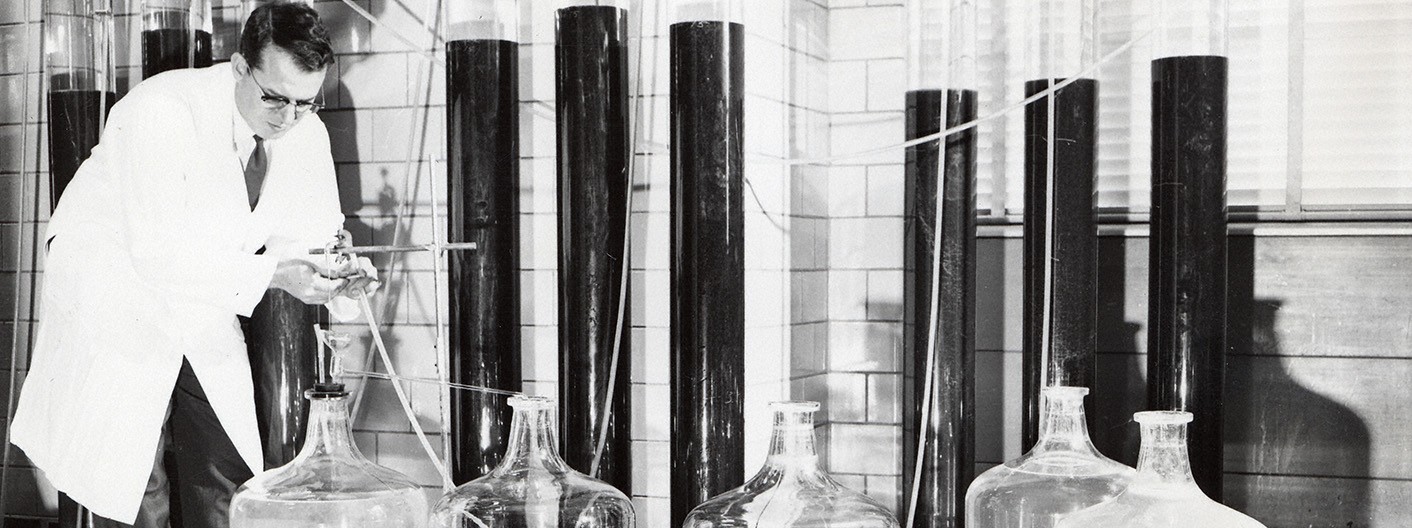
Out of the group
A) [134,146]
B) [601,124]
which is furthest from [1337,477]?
[134,146]

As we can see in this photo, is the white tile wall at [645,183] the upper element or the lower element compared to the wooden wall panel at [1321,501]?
upper

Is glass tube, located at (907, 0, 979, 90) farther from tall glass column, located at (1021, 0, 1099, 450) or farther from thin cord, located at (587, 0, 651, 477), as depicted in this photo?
thin cord, located at (587, 0, 651, 477)

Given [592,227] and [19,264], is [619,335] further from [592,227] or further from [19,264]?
[19,264]

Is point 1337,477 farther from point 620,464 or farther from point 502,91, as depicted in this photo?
point 502,91

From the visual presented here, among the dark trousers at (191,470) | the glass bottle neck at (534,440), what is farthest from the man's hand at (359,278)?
the glass bottle neck at (534,440)

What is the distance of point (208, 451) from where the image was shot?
75.2 inches

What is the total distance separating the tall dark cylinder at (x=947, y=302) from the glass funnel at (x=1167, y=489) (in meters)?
0.63

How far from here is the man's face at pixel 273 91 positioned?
6.00 feet

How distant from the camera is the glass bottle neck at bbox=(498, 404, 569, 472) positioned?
4.89 ft

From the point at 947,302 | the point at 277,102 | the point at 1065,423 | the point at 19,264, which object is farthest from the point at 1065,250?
the point at 19,264

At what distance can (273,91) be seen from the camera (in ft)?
6.07

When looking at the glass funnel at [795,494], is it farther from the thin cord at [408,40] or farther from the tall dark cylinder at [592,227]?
the thin cord at [408,40]

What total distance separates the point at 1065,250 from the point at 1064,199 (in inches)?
2.7

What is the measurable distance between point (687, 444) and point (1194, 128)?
0.79 metres
